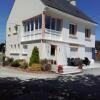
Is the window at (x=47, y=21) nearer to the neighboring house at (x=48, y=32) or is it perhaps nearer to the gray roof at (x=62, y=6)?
the neighboring house at (x=48, y=32)

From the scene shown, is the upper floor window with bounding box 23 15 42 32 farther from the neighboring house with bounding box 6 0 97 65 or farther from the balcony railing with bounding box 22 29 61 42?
the balcony railing with bounding box 22 29 61 42

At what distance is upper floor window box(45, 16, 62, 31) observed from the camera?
26.2 meters

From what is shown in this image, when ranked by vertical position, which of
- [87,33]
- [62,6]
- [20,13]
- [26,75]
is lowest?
[26,75]

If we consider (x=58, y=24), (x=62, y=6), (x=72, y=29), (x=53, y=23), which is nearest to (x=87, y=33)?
(x=72, y=29)

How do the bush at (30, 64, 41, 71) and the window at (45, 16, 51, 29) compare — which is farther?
the window at (45, 16, 51, 29)

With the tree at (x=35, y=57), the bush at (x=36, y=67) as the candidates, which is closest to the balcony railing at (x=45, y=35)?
the tree at (x=35, y=57)

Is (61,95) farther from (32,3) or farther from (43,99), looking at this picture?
(32,3)

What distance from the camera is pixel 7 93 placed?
10.8 m

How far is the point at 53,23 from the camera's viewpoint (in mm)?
26859

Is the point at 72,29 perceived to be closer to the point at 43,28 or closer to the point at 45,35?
the point at 45,35

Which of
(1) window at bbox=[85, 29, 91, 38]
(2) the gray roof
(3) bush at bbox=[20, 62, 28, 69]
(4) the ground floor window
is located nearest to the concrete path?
(3) bush at bbox=[20, 62, 28, 69]

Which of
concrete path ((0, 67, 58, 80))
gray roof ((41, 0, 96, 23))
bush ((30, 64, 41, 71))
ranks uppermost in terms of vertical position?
gray roof ((41, 0, 96, 23))

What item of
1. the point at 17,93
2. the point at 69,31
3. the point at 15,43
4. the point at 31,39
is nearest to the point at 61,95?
the point at 17,93

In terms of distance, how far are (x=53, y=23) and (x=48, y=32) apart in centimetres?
181
